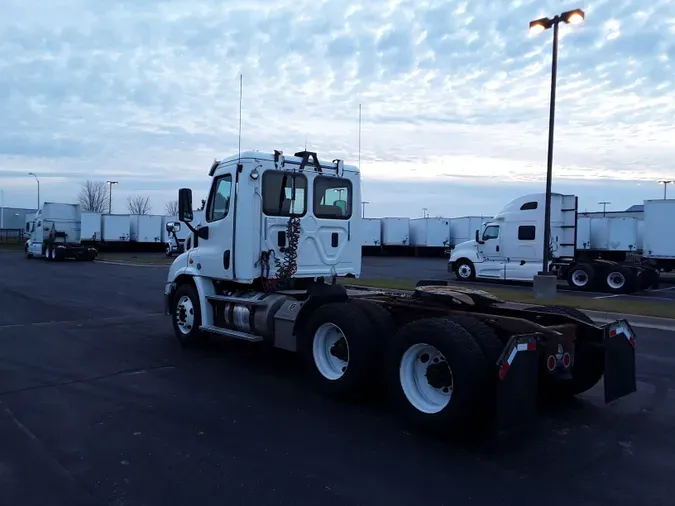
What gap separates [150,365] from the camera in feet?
26.5

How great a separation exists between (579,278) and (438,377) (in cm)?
1736

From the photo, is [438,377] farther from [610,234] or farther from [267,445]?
[610,234]

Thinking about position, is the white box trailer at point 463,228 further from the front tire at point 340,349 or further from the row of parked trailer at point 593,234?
the front tire at point 340,349

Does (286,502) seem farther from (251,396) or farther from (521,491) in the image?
(251,396)

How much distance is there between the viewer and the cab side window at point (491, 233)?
2389 cm

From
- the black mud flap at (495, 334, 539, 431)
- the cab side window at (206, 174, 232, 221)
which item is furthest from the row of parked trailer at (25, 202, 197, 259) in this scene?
the black mud flap at (495, 334, 539, 431)

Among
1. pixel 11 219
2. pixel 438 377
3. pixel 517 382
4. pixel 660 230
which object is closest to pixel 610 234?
pixel 660 230

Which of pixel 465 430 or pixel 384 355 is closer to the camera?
pixel 465 430

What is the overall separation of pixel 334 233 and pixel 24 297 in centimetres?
1123

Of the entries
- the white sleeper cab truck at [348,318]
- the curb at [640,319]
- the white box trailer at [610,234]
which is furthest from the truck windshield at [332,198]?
the white box trailer at [610,234]

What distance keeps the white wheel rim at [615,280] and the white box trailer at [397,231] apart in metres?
31.6

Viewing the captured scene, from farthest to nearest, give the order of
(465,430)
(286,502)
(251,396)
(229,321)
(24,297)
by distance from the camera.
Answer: (24,297) < (229,321) < (251,396) < (465,430) < (286,502)

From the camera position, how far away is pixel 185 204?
8.89 meters

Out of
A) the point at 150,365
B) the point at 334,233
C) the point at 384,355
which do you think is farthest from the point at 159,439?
the point at 334,233
